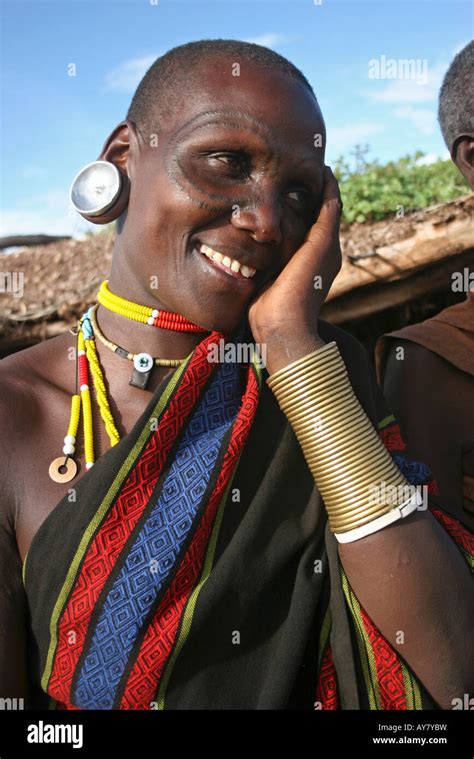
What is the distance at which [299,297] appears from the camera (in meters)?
2.08

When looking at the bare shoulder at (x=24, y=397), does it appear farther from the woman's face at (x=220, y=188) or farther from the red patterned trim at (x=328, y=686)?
the red patterned trim at (x=328, y=686)

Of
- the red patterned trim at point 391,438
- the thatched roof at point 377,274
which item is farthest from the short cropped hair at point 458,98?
the red patterned trim at point 391,438

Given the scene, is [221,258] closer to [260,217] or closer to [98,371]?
[260,217]

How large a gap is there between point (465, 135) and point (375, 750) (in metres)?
2.24

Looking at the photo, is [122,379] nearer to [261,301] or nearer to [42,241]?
[261,301]

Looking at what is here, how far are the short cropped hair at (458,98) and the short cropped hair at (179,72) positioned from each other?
3.51 ft

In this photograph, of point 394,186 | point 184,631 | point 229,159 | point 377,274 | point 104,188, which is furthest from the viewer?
point 394,186

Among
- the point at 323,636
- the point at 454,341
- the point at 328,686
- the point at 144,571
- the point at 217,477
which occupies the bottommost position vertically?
the point at 328,686

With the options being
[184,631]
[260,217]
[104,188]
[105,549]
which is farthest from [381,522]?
[104,188]

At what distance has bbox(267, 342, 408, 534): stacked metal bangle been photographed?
1.93 meters

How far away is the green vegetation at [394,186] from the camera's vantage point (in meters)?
5.12

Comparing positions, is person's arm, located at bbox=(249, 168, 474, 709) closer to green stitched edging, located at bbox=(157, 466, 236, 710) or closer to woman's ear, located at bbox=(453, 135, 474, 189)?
green stitched edging, located at bbox=(157, 466, 236, 710)

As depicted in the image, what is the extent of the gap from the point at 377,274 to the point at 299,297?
6.77 ft

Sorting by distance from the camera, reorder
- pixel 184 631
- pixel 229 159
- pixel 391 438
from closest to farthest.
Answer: pixel 184 631, pixel 229 159, pixel 391 438
